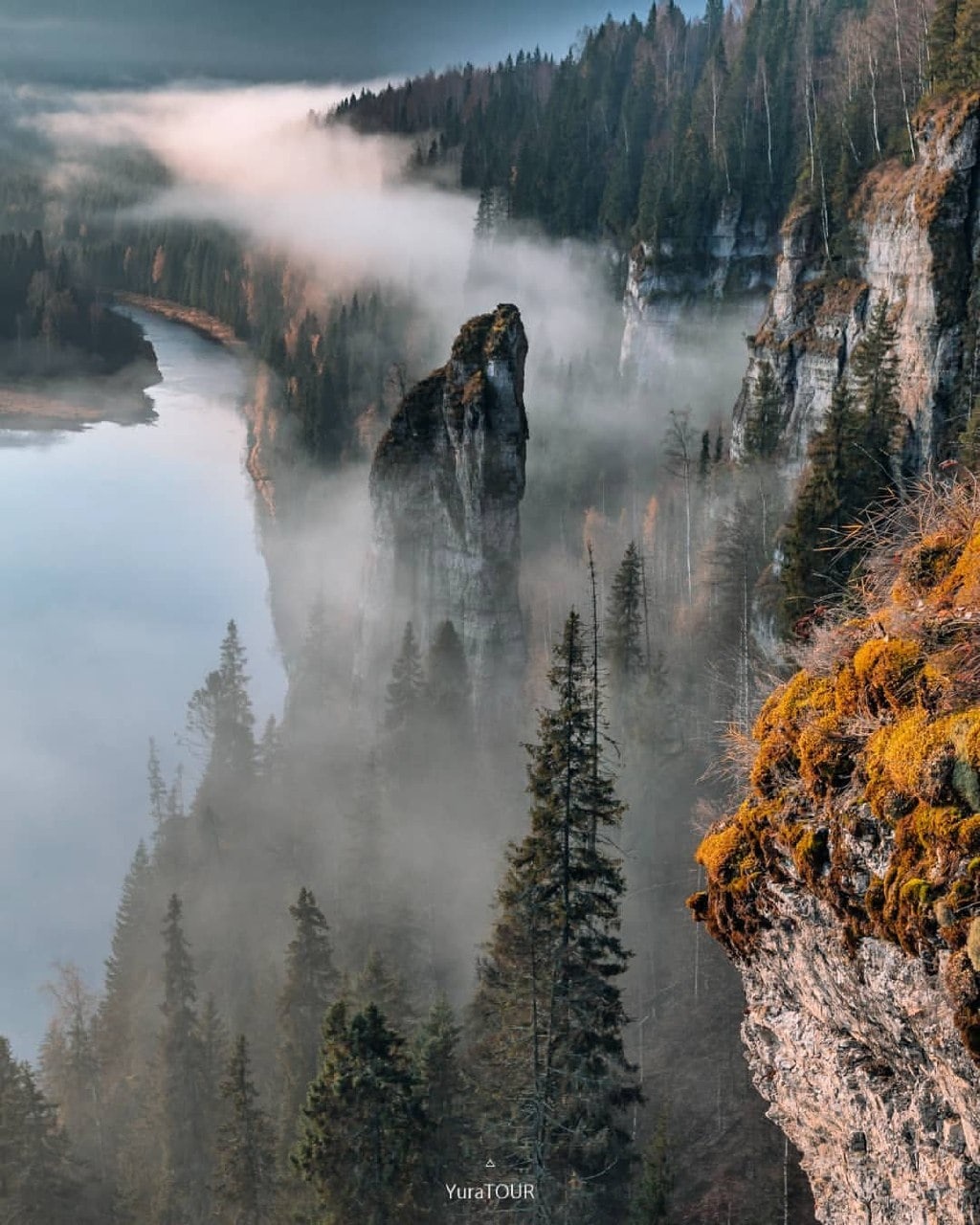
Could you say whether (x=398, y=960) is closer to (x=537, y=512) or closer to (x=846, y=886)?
(x=846, y=886)

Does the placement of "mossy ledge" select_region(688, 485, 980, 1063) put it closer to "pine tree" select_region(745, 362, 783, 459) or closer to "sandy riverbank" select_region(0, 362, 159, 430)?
"pine tree" select_region(745, 362, 783, 459)

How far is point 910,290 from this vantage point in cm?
4328

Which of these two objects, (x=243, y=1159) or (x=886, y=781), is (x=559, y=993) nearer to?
(x=243, y=1159)

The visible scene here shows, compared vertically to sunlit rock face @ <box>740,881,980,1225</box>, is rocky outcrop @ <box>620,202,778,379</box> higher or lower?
lower

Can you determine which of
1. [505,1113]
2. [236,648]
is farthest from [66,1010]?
[505,1113]

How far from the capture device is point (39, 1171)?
94.2ft

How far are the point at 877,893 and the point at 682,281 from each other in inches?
3342

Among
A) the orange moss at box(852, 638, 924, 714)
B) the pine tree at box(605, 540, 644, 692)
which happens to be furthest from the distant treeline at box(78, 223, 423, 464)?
the orange moss at box(852, 638, 924, 714)

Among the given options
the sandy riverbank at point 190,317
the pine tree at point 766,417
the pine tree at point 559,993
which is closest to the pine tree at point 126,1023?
the pine tree at point 559,993

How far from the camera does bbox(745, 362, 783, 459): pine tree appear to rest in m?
53.0

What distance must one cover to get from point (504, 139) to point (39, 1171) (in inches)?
4663

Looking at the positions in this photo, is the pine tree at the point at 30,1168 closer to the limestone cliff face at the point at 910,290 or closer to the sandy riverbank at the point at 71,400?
the limestone cliff face at the point at 910,290

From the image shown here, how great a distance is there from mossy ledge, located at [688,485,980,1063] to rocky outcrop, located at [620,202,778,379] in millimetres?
80063

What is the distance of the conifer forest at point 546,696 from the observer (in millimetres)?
8797
